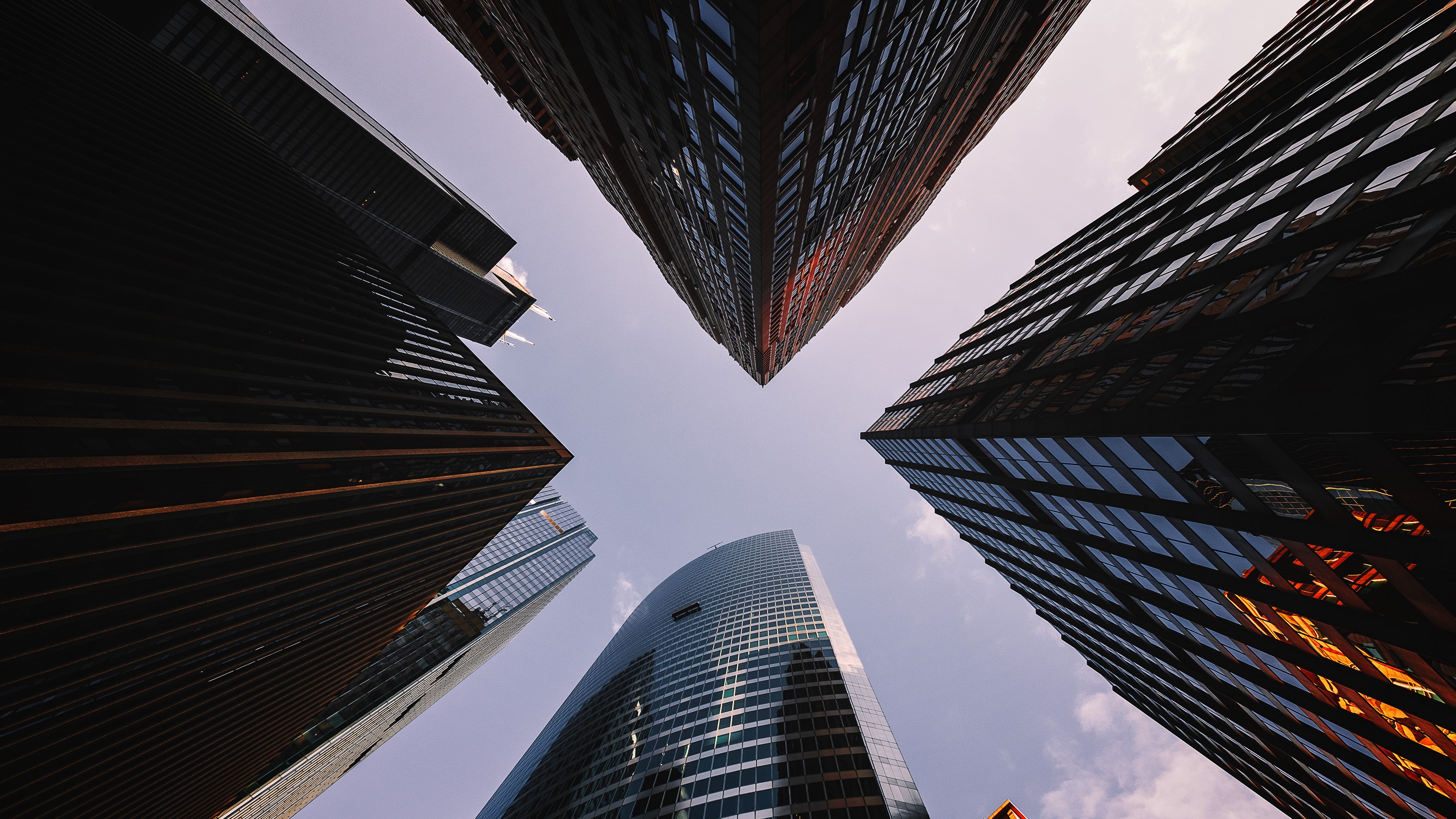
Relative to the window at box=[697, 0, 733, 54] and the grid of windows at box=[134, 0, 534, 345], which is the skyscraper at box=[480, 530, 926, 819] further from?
the grid of windows at box=[134, 0, 534, 345]

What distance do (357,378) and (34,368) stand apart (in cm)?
1779

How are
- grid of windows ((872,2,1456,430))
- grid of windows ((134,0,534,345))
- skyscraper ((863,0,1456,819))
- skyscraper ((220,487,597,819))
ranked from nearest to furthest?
1. skyscraper ((863,0,1456,819))
2. grid of windows ((872,2,1456,430))
3. grid of windows ((134,0,534,345))
4. skyscraper ((220,487,597,819))

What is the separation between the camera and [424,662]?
102 meters

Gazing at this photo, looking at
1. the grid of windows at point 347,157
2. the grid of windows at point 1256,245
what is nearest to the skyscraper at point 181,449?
the grid of windows at point 347,157

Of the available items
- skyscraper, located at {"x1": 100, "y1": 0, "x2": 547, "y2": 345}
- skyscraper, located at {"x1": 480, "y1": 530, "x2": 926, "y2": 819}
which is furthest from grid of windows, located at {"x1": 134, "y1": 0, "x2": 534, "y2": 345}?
skyscraper, located at {"x1": 480, "y1": 530, "x2": 926, "y2": 819}

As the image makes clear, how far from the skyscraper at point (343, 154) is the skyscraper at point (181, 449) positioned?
2673 cm

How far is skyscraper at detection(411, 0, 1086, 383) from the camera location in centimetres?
1744

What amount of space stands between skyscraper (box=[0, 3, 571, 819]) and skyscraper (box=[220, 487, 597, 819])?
83.4 feet

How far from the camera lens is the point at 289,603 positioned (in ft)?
97.1

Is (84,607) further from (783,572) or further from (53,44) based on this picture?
(783,572)

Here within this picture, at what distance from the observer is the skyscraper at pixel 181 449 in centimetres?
1753

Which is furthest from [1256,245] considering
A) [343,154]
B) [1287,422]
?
[343,154]

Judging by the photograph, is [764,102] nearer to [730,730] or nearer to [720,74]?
[720,74]

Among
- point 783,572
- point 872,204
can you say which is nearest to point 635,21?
point 872,204
